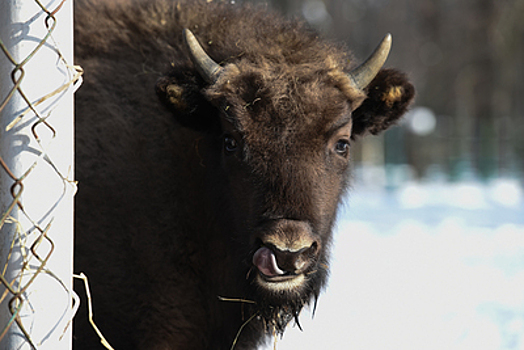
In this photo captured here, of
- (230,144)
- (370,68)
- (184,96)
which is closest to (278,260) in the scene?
(230,144)

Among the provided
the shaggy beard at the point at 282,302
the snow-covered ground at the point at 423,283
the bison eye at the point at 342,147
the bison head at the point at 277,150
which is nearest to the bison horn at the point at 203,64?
the bison head at the point at 277,150

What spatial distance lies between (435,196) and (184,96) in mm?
14872

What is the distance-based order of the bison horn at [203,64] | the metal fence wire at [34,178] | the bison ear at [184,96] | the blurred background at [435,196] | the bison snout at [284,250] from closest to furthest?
the metal fence wire at [34,178], the bison snout at [284,250], the bison horn at [203,64], the bison ear at [184,96], the blurred background at [435,196]

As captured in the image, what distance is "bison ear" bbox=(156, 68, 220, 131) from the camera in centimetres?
370

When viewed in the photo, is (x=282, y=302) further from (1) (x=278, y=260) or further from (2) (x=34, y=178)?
(2) (x=34, y=178)

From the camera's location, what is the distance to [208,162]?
3.97 metres

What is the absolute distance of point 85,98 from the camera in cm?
421

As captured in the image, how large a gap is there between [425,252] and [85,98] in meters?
7.52

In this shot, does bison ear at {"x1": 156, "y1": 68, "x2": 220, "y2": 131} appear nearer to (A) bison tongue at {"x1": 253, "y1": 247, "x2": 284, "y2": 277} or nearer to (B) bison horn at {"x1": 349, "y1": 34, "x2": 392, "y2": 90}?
(B) bison horn at {"x1": 349, "y1": 34, "x2": 392, "y2": 90}

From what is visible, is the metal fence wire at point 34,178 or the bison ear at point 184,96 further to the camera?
the bison ear at point 184,96

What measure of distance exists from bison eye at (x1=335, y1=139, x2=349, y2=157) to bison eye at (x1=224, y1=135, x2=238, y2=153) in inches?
25.9

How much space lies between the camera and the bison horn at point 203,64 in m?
3.54

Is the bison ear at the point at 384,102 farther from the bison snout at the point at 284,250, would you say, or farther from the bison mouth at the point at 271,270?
the bison mouth at the point at 271,270

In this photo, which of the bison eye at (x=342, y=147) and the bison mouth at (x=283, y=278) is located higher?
the bison eye at (x=342, y=147)
